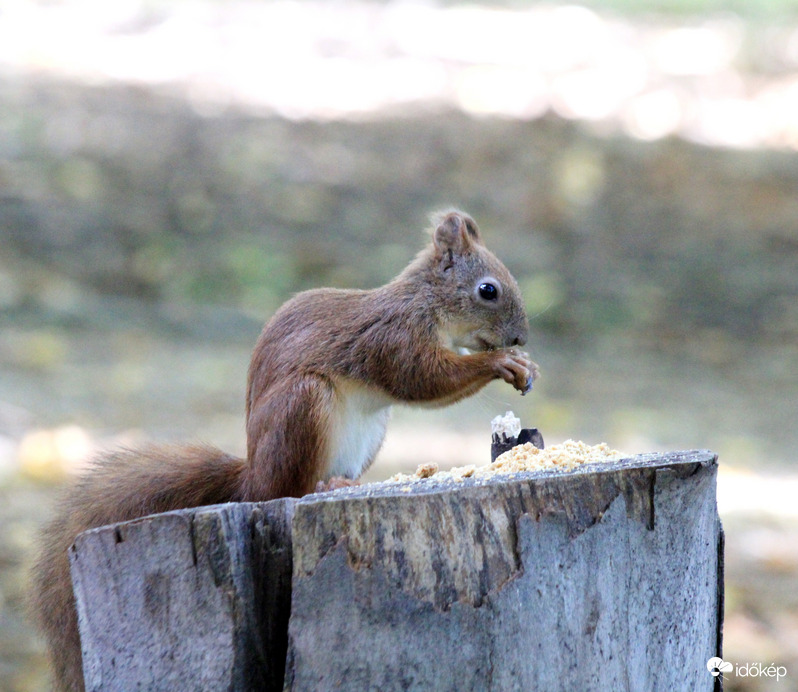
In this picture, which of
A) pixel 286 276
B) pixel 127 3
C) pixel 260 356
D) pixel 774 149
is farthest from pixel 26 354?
pixel 774 149

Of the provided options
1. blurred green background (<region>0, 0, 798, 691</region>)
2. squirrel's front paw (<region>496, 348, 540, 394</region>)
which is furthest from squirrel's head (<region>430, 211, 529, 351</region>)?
blurred green background (<region>0, 0, 798, 691</region>)

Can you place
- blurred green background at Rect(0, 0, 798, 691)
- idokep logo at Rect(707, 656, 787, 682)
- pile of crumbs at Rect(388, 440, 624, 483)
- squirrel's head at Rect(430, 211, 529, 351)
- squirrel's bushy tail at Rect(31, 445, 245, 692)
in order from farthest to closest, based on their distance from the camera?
blurred green background at Rect(0, 0, 798, 691) < idokep logo at Rect(707, 656, 787, 682) < squirrel's head at Rect(430, 211, 529, 351) < squirrel's bushy tail at Rect(31, 445, 245, 692) < pile of crumbs at Rect(388, 440, 624, 483)

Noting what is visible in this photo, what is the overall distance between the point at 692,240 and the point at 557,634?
5456 millimetres

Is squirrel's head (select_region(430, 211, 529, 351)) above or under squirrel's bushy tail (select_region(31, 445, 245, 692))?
above

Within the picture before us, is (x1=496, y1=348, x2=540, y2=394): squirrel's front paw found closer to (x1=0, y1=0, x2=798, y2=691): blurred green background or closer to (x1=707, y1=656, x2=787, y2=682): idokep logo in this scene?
(x1=707, y1=656, x2=787, y2=682): idokep logo

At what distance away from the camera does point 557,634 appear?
4.40 ft

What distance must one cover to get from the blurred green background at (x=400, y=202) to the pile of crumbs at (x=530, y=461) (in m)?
2.35

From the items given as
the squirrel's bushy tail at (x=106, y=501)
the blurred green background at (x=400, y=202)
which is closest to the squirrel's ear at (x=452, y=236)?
the squirrel's bushy tail at (x=106, y=501)

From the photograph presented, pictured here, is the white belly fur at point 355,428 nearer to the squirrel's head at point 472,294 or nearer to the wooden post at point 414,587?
the squirrel's head at point 472,294

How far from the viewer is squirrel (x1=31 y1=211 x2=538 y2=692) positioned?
1.71m

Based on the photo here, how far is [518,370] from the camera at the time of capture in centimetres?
197

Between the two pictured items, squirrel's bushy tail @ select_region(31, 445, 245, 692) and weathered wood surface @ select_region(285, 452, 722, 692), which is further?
squirrel's bushy tail @ select_region(31, 445, 245, 692)

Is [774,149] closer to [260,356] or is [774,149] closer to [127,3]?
[127,3]

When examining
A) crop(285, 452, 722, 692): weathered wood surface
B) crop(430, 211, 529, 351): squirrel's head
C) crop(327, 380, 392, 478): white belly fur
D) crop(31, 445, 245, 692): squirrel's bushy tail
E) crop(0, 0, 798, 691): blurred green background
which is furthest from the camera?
Answer: crop(0, 0, 798, 691): blurred green background
